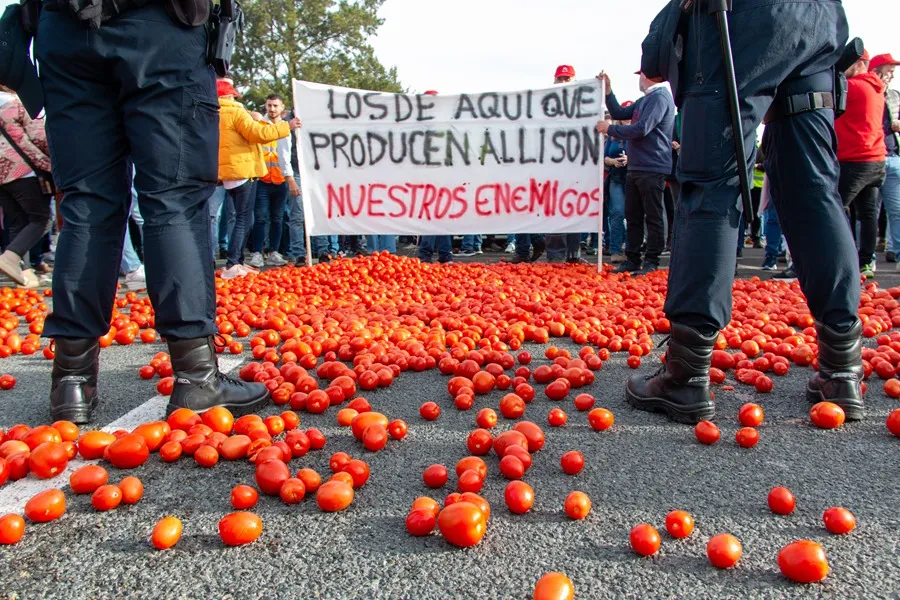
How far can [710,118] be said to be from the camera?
2525mm

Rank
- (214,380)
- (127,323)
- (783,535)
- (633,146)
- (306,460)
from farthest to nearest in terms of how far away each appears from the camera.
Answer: (633,146) → (127,323) → (214,380) → (306,460) → (783,535)

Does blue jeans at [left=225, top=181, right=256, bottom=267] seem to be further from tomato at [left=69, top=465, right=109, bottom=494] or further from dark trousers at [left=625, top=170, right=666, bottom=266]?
tomato at [left=69, top=465, right=109, bottom=494]

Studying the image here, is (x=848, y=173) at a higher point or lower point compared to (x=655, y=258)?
higher

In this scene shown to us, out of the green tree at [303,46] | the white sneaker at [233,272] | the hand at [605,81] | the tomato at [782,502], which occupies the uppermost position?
the green tree at [303,46]

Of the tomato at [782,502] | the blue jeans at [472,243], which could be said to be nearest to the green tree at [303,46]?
the blue jeans at [472,243]

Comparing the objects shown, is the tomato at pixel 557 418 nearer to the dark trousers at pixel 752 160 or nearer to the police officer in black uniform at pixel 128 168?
the dark trousers at pixel 752 160

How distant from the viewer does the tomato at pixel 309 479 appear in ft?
6.71

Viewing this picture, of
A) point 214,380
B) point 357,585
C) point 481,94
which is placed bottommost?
point 357,585

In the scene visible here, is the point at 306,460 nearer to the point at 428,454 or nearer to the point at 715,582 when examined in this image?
the point at 428,454

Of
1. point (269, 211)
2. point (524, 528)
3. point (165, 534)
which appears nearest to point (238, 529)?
point (165, 534)

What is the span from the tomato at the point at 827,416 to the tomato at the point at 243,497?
6.97ft

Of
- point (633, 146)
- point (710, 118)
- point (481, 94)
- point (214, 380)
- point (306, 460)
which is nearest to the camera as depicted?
point (306, 460)

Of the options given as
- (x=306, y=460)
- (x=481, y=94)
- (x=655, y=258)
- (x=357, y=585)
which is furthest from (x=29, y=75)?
(x=655, y=258)

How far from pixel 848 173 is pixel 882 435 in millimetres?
4981
